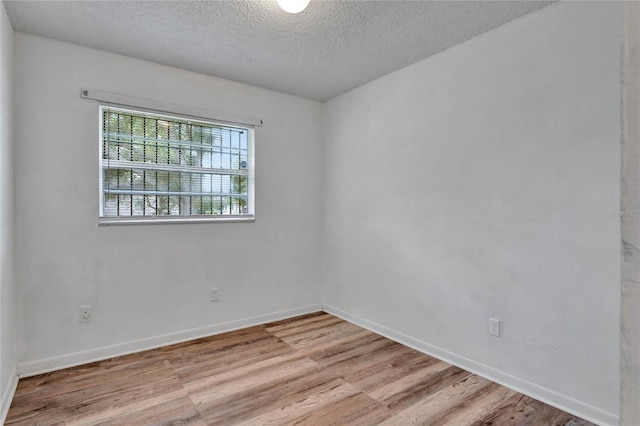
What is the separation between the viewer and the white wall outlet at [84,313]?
2549 mm

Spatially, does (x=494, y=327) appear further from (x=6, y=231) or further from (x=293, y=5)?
(x=6, y=231)

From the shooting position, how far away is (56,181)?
8.08 ft

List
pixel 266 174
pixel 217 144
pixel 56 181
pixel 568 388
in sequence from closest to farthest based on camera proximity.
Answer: pixel 568 388, pixel 56 181, pixel 217 144, pixel 266 174

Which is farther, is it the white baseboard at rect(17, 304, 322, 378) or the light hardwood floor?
the white baseboard at rect(17, 304, 322, 378)

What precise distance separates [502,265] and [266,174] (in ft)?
7.45

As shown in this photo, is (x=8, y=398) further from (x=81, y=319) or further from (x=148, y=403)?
(x=148, y=403)

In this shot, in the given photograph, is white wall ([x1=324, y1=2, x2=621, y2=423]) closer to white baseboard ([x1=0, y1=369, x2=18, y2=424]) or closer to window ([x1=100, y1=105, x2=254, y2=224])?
window ([x1=100, y1=105, x2=254, y2=224])

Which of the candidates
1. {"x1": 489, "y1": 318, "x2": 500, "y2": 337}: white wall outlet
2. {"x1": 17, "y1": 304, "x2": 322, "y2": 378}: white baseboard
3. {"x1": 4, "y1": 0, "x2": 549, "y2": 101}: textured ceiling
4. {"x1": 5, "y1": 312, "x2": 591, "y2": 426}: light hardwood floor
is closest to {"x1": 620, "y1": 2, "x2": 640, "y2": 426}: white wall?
{"x1": 5, "y1": 312, "x2": 591, "y2": 426}: light hardwood floor

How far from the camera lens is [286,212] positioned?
362 centimetres

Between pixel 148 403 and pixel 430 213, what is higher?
pixel 430 213

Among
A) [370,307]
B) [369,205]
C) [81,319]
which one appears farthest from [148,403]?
[369,205]

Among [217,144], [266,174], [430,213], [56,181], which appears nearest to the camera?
[56,181]

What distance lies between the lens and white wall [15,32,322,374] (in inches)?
94.1

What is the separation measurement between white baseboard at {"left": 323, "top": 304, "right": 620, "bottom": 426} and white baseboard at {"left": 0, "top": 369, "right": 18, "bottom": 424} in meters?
2.65
